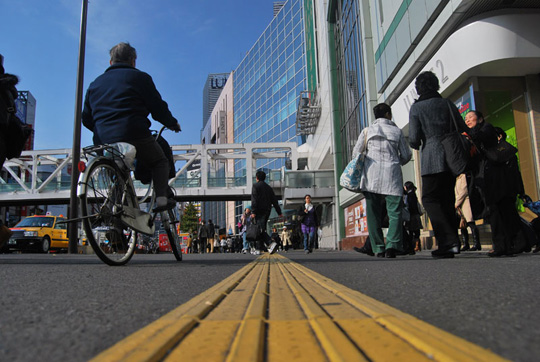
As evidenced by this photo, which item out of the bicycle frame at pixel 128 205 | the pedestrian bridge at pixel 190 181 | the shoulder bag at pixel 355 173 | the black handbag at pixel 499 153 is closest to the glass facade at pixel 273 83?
the pedestrian bridge at pixel 190 181

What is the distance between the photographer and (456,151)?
4750 mm

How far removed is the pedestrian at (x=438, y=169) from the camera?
485cm

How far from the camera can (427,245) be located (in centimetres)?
1120

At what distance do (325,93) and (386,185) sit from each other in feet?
74.3

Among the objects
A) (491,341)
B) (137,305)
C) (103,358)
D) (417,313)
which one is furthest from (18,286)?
(491,341)

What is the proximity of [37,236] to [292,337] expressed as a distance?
20.0 meters

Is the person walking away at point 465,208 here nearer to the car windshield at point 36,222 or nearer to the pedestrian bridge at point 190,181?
the car windshield at point 36,222

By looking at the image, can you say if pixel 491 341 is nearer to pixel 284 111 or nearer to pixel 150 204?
pixel 150 204

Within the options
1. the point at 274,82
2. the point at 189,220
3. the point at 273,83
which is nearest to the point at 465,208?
the point at 274,82

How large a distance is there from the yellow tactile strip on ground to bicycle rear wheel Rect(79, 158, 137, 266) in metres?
2.44

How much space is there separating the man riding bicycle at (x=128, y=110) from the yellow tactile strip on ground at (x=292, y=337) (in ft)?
9.81

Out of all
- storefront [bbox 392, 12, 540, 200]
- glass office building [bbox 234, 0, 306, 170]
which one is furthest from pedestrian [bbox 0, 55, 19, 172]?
glass office building [bbox 234, 0, 306, 170]

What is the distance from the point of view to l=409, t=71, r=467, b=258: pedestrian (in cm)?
485

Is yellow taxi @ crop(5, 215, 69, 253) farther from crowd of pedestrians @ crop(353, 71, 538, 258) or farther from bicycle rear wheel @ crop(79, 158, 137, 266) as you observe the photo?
crowd of pedestrians @ crop(353, 71, 538, 258)
